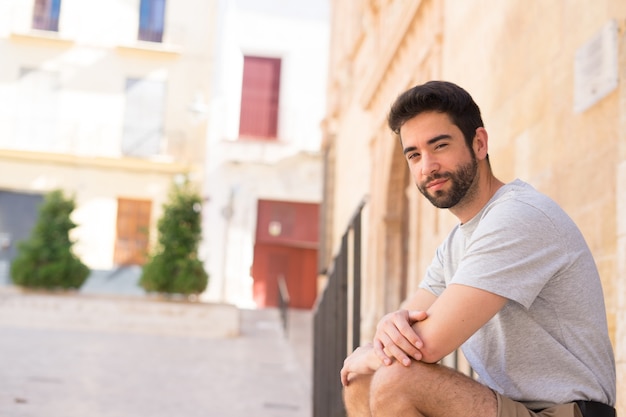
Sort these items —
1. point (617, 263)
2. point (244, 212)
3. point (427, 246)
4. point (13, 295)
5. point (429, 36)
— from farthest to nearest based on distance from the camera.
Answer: point (244, 212) < point (13, 295) < point (429, 36) < point (427, 246) < point (617, 263)

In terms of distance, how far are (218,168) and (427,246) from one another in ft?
42.9

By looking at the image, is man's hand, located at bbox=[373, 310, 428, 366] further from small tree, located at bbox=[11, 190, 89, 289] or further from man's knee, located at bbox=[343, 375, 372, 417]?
small tree, located at bbox=[11, 190, 89, 289]

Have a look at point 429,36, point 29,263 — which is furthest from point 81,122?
point 429,36

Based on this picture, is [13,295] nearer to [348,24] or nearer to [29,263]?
[29,263]

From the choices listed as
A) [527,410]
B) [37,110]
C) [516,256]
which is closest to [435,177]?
[516,256]

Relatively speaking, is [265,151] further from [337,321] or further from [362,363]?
[362,363]

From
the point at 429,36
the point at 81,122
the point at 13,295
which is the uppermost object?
the point at 81,122

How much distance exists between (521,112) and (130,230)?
15.8 m

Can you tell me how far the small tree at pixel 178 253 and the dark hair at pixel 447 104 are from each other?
32.9 ft

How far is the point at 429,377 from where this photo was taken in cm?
182

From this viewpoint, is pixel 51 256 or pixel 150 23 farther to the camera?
pixel 150 23

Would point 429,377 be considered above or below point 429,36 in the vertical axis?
below

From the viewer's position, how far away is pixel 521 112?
12.8ft

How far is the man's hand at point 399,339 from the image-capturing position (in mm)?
1836
